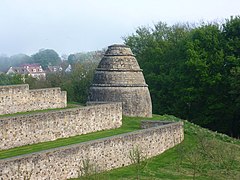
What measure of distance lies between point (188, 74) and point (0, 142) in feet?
86.2

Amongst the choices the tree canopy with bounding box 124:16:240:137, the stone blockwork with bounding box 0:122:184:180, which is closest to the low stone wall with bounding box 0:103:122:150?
the stone blockwork with bounding box 0:122:184:180

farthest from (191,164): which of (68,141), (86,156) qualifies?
(68,141)

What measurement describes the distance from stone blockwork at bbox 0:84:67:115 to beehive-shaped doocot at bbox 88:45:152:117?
267 centimetres

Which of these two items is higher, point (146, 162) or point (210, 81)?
point (210, 81)

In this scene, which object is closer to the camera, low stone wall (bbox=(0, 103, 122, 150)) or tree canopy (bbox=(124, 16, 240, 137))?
low stone wall (bbox=(0, 103, 122, 150))

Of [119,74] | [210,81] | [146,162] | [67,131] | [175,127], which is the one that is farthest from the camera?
[210,81]

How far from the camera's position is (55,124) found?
2325 centimetres

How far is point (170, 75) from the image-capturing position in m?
47.2

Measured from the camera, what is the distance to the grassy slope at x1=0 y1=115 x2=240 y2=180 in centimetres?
1988

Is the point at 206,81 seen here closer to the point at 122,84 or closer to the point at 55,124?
the point at 122,84

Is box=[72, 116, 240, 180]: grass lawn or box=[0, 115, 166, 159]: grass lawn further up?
box=[0, 115, 166, 159]: grass lawn

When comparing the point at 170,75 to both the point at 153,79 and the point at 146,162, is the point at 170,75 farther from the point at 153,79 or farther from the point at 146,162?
the point at 146,162

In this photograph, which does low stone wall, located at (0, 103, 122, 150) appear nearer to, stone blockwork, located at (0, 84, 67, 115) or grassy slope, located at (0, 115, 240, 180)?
grassy slope, located at (0, 115, 240, 180)

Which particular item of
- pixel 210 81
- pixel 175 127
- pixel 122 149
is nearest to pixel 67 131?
pixel 122 149
